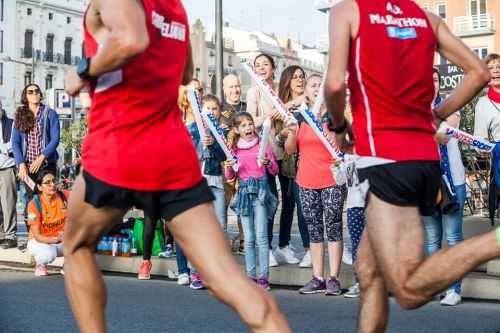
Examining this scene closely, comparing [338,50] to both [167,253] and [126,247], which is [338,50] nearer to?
[167,253]

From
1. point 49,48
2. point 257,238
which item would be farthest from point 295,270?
point 49,48

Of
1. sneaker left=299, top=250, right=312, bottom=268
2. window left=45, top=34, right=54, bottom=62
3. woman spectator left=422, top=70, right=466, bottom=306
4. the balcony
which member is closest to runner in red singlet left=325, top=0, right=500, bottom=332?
woman spectator left=422, top=70, right=466, bottom=306

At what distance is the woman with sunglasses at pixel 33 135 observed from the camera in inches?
453

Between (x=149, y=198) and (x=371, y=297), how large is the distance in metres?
1.29

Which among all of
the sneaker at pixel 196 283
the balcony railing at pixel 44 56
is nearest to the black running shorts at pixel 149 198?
the sneaker at pixel 196 283

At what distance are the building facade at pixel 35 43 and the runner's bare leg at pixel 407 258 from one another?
75.0m

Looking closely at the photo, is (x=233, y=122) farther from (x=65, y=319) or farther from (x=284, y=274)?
(x=65, y=319)

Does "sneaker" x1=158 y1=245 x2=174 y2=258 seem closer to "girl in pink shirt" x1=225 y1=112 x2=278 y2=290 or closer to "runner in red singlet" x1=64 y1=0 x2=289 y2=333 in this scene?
"girl in pink shirt" x1=225 y1=112 x2=278 y2=290

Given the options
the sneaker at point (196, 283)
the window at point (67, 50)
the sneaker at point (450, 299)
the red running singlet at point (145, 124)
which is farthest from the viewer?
the window at point (67, 50)

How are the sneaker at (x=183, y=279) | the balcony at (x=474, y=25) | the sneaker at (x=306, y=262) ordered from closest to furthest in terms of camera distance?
the sneaker at (x=183, y=279) → the sneaker at (x=306, y=262) → the balcony at (x=474, y=25)

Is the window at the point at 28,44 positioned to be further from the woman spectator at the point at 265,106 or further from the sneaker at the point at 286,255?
the sneaker at the point at 286,255

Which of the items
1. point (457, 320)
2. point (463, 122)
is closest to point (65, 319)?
point (457, 320)

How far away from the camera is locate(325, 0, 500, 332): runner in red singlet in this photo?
4.36 m

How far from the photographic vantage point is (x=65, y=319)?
23.7 feet
